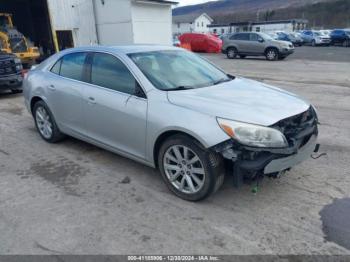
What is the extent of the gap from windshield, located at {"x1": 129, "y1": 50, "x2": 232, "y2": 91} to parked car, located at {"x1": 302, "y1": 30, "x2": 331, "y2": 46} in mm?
36578

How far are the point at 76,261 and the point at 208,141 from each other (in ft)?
5.08

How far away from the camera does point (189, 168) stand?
338 centimetres

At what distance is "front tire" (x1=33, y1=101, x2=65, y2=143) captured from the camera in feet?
16.7

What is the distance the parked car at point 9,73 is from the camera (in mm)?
8812

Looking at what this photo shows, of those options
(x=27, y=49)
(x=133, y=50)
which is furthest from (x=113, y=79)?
(x=27, y=49)

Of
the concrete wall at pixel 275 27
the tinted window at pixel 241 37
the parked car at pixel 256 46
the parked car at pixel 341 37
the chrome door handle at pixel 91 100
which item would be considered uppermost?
the chrome door handle at pixel 91 100

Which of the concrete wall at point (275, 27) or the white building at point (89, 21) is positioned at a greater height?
the white building at point (89, 21)

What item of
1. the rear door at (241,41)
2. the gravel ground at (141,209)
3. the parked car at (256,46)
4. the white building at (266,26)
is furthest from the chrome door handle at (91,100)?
the white building at (266,26)

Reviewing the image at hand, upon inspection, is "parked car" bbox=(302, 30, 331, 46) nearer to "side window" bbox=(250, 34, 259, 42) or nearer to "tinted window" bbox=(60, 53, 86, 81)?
"side window" bbox=(250, 34, 259, 42)

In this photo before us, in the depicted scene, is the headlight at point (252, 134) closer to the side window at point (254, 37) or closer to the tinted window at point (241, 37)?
the side window at point (254, 37)

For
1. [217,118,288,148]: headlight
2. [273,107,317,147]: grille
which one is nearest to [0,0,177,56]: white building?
[273,107,317,147]: grille

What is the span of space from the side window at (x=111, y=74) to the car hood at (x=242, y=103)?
0.59 meters

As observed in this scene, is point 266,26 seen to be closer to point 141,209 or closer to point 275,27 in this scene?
point 275,27

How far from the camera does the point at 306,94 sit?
916 cm
